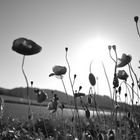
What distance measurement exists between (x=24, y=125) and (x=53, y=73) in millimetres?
2567

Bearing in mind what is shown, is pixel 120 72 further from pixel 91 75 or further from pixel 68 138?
pixel 68 138

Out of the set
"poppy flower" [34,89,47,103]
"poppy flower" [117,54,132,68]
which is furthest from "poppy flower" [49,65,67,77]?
"poppy flower" [117,54,132,68]

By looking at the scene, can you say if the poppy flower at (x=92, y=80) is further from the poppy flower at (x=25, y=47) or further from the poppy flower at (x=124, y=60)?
the poppy flower at (x=25, y=47)

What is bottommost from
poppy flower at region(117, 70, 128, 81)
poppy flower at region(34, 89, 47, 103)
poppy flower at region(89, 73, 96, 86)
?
poppy flower at region(34, 89, 47, 103)

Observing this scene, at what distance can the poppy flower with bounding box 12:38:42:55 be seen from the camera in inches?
96.8

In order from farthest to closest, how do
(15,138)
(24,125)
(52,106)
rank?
(24,125)
(52,106)
(15,138)

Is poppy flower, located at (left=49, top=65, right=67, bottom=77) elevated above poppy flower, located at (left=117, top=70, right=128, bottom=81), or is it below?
above

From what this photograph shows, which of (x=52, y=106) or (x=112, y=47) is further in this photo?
(x=52, y=106)

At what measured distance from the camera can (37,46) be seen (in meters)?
2.55

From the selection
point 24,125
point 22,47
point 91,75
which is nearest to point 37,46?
point 22,47

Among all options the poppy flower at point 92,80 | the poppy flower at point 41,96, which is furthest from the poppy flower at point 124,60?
the poppy flower at point 41,96

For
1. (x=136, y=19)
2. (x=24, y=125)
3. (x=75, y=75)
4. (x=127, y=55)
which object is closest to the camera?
(x=136, y=19)

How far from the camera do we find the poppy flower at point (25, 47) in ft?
8.07

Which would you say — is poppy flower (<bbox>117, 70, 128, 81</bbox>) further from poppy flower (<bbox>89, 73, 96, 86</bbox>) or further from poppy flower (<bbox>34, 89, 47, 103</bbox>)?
poppy flower (<bbox>34, 89, 47, 103</bbox>)
